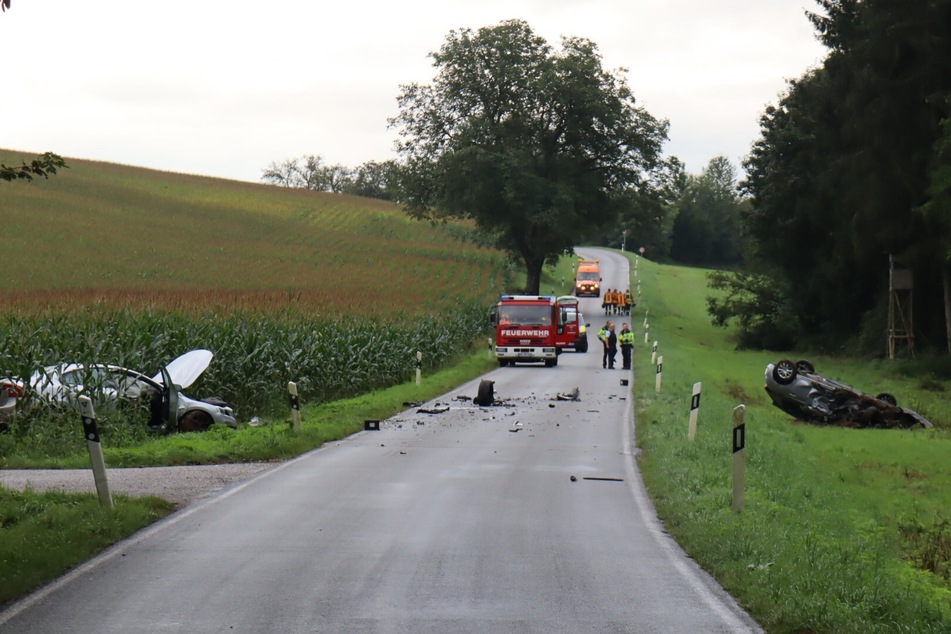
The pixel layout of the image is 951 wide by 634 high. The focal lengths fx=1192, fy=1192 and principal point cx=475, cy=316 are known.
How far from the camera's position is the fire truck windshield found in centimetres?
4578

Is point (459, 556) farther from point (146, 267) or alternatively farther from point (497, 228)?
point (497, 228)

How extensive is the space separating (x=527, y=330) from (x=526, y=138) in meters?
29.2

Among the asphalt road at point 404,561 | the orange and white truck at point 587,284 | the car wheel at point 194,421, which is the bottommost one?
the car wheel at point 194,421

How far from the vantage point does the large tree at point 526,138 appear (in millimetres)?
69500

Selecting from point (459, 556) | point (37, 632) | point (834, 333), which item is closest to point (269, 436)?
point (459, 556)

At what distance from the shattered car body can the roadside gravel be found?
8.64 ft

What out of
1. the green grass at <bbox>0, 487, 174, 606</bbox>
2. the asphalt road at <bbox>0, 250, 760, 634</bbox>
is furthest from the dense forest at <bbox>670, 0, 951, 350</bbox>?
the green grass at <bbox>0, 487, 174, 606</bbox>

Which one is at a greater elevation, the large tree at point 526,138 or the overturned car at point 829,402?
the large tree at point 526,138

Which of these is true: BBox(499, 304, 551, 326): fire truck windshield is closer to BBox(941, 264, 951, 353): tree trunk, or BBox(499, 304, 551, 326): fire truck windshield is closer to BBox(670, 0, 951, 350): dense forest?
BBox(670, 0, 951, 350): dense forest

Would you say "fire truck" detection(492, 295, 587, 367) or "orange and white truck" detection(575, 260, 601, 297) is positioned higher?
"orange and white truck" detection(575, 260, 601, 297)

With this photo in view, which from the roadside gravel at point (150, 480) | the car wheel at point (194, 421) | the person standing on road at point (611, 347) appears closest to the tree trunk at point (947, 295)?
the person standing on road at point (611, 347)

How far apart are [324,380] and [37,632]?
910 inches

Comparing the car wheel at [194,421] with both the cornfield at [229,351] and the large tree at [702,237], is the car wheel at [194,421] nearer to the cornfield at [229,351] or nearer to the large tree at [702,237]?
the cornfield at [229,351]

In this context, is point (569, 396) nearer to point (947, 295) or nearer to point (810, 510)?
point (810, 510)
